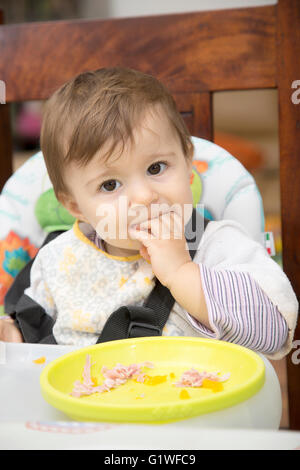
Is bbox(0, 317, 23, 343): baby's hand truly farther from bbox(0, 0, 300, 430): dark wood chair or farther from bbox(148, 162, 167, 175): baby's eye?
bbox(0, 0, 300, 430): dark wood chair

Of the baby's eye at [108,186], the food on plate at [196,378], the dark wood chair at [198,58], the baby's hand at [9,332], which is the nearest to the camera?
the food on plate at [196,378]

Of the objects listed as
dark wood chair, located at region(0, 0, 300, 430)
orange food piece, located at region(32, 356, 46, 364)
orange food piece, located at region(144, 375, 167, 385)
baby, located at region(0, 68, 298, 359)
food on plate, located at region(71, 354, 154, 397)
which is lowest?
orange food piece, located at region(32, 356, 46, 364)

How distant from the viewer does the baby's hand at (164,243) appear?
0.75 meters

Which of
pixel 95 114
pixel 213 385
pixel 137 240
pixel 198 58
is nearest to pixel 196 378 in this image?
pixel 213 385

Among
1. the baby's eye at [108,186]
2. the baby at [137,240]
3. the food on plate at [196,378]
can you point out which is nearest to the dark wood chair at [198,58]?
the baby at [137,240]

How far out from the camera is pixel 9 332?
0.91 meters

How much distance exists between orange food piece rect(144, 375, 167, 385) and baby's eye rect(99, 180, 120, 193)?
0.95 ft

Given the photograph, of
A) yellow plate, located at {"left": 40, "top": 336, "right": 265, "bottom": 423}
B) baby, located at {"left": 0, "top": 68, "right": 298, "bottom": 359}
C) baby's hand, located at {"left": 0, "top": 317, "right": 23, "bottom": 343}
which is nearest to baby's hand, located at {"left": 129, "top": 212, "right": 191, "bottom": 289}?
baby, located at {"left": 0, "top": 68, "right": 298, "bottom": 359}

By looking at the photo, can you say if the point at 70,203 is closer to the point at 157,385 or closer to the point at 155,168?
the point at 155,168

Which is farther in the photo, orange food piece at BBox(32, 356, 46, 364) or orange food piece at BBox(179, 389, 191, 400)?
orange food piece at BBox(32, 356, 46, 364)

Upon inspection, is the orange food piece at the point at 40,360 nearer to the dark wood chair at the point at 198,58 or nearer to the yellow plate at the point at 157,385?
the yellow plate at the point at 157,385

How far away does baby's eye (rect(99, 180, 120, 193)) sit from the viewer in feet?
2.63

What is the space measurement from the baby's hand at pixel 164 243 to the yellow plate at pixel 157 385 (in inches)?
4.3

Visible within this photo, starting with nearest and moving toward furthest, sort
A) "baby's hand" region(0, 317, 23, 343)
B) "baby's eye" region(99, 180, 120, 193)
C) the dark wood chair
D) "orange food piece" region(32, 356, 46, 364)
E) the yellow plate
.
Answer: the yellow plate
"orange food piece" region(32, 356, 46, 364)
"baby's eye" region(99, 180, 120, 193)
"baby's hand" region(0, 317, 23, 343)
the dark wood chair
